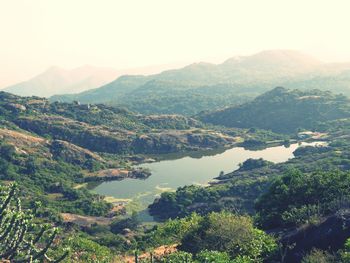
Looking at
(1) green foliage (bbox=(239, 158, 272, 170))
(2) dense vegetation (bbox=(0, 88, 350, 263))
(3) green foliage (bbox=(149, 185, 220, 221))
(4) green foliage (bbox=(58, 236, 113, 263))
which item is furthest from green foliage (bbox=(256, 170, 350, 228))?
(1) green foliage (bbox=(239, 158, 272, 170))

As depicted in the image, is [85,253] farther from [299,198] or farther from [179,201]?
[179,201]

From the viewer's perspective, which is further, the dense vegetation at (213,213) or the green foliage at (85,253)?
the green foliage at (85,253)

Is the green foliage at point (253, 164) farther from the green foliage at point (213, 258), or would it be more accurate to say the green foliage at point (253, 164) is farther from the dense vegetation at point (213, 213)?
the green foliage at point (213, 258)

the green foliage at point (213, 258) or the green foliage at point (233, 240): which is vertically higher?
the green foliage at point (213, 258)

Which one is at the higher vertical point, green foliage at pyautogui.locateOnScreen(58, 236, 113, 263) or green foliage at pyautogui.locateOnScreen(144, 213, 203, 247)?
green foliage at pyautogui.locateOnScreen(58, 236, 113, 263)

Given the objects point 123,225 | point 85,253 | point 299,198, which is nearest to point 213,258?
point 85,253

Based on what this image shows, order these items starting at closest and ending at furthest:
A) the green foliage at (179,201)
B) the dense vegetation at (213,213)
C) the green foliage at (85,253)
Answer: the dense vegetation at (213,213) < the green foliage at (85,253) < the green foliage at (179,201)

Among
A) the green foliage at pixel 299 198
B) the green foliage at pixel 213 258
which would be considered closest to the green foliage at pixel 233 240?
the green foliage at pixel 213 258

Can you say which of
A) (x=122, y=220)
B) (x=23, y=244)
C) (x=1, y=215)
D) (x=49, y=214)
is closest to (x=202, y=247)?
(x=23, y=244)

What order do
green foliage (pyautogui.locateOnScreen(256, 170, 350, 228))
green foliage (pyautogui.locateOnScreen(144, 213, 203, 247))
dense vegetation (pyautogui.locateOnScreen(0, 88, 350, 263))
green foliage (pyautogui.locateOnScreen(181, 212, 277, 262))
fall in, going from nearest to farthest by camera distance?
dense vegetation (pyautogui.locateOnScreen(0, 88, 350, 263)) < green foliage (pyautogui.locateOnScreen(181, 212, 277, 262)) < green foliage (pyautogui.locateOnScreen(256, 170, 350, 228)) < green foliage (pyautogui.locateOnScreen(144, 213, 203, 247))

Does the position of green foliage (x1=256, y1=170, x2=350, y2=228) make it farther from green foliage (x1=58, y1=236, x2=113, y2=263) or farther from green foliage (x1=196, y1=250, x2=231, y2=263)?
green foliage (x1=58, y1=236, x2=113, y2=263)

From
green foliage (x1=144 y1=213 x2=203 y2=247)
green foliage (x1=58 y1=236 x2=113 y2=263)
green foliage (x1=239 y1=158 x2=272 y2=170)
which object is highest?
green foliage (x1=58 y1=236 x2=113 y2=263)
